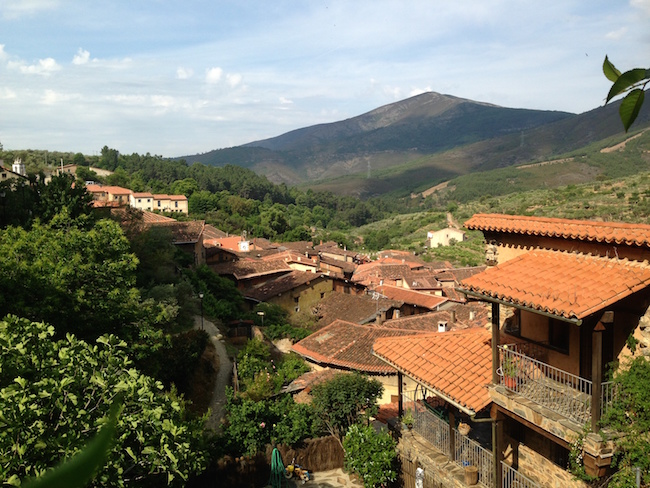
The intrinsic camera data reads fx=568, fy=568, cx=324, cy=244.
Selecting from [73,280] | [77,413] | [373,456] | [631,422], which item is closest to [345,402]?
[373,456]

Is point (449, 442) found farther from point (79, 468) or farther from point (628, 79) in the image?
point (79, 468)

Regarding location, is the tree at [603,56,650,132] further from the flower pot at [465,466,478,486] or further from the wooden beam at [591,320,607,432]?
the flower pot at [465,466,478,486]

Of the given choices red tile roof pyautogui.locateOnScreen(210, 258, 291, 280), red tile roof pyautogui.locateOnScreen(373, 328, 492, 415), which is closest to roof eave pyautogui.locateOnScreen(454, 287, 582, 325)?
red tile roof pyautogui.locateOnScreen(373, 328, 492, 415)

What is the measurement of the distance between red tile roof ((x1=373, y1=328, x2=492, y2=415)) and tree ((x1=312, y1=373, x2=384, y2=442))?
8.81 feet

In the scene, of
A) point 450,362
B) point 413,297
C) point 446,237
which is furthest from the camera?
point 446,237

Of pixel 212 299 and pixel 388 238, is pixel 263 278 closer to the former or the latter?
pixel 212 299

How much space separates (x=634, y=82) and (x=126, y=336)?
47.2 feet

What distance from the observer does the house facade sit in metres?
7.61

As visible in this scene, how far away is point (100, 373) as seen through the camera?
26.1 ft

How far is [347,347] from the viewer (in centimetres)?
2306

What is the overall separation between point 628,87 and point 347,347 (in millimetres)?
22141

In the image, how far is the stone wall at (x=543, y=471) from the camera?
906 cm

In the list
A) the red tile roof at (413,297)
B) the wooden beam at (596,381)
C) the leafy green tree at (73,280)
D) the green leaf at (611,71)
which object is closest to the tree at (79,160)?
the red tile roof at (413,297)

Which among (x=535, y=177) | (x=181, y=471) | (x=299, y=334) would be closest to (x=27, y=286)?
(x=181, y=471)
